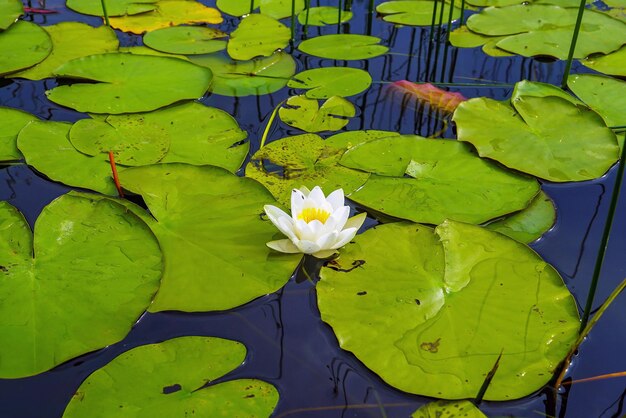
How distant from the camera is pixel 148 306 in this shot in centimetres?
189

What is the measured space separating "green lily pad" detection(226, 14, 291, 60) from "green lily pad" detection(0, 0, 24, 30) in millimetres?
1228

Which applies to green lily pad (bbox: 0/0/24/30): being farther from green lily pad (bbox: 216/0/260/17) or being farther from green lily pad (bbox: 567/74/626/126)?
green lily pad (bbox: 567/74/626/126)

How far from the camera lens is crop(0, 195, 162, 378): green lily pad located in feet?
5.75

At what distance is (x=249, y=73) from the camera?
3223mm

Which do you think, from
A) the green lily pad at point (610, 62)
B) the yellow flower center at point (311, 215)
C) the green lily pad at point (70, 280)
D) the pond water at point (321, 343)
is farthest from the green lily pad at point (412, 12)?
the green lily pad at point (70, 280)

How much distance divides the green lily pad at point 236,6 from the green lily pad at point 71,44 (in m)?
0.76

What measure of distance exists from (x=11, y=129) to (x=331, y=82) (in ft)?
5.03

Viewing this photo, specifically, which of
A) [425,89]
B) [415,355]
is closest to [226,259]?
[415,355]

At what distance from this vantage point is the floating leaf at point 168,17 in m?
3.66

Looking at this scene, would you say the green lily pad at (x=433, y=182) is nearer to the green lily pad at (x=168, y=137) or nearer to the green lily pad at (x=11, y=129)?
the green lily pad at (x=168, y=137)

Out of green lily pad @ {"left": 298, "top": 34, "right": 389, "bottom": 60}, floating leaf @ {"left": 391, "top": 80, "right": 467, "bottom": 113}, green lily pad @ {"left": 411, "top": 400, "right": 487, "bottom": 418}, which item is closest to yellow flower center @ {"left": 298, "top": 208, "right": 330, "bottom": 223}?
green lily pad @ {"left": 411, "top": 400, "right": 487, "bottom": 418}

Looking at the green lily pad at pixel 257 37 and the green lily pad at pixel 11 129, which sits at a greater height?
the green lily pad at pixel 257 37

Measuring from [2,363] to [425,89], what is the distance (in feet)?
7.61

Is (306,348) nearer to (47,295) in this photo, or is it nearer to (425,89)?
(47,295)
